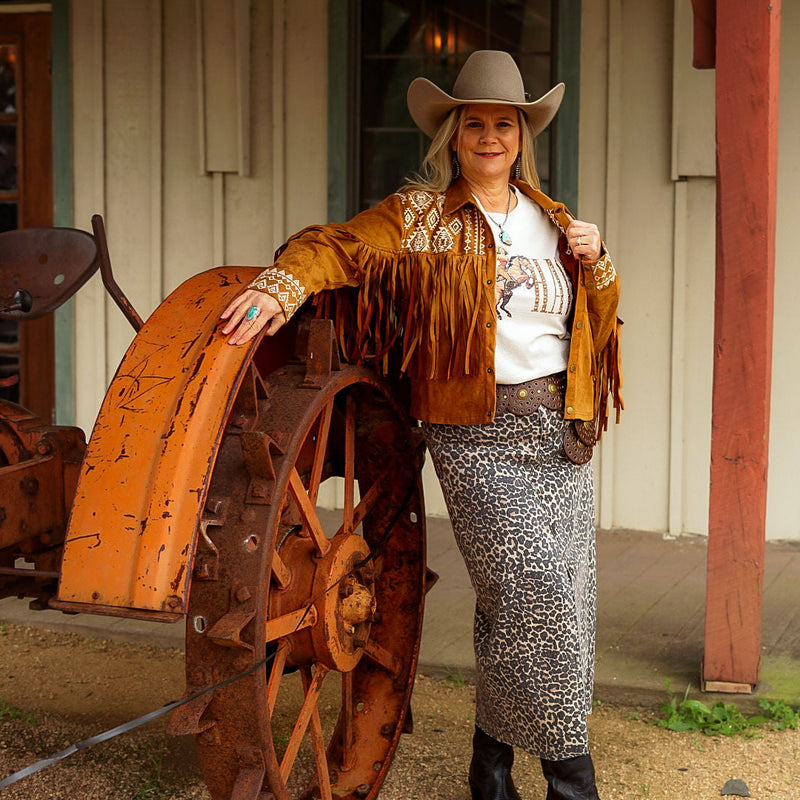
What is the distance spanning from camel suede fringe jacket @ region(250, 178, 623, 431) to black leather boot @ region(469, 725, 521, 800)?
89cm

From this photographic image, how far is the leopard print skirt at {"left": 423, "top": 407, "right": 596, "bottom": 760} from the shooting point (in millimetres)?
2809

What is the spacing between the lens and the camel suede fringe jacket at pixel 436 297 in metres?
2.77

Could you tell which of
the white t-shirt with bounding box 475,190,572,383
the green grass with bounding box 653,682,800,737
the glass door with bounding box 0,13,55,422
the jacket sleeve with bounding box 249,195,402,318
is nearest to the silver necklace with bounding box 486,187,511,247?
the white t-shirt with bounding box 475,190,572,383

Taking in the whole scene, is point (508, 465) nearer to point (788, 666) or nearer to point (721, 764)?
point (721, 764)

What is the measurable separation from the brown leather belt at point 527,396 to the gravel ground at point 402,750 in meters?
1.11

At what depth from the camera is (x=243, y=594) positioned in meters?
2.16

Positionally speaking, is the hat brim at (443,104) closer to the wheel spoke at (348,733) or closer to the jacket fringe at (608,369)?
the jacket fringe at (608,369)

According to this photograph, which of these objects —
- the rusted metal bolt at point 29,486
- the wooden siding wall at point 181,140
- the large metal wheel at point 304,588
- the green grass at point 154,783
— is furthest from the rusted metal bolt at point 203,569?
the wooden siding wall at point 181,140

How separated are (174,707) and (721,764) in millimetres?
1910

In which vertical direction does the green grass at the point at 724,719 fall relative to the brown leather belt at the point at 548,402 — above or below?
below

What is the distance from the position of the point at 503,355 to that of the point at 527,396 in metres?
0.12

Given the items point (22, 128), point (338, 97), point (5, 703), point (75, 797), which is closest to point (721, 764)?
point (75, 797)

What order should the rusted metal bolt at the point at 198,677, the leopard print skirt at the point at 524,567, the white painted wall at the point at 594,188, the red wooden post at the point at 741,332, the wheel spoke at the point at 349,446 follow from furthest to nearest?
the white painted wall at the point at 594,188, the red wooden post at the point at 741,332, the wheel spoke at the point at 349,446, the leopard print skirt at the point at 524,567, the rusted metal bolt at the point at 198,677

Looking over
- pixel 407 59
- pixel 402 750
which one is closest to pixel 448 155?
pixel 402 750
